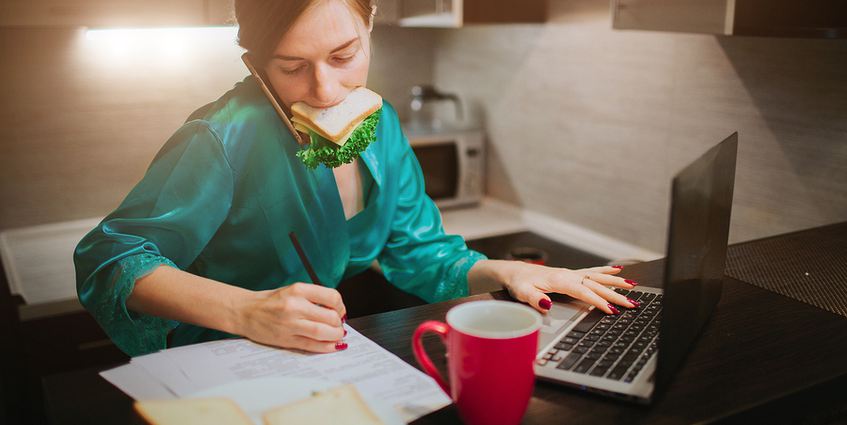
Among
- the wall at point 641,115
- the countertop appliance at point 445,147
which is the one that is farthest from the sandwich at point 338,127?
the countertop appliance at point 445,147

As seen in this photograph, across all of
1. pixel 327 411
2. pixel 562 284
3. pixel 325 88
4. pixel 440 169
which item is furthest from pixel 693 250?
pixel 440 169

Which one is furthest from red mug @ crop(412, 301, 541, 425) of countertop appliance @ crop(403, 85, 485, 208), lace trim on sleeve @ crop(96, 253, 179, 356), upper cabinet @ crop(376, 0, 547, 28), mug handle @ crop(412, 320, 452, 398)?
countertop appliance @ crop(403, 85, 485, 208)

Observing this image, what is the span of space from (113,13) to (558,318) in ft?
3.41

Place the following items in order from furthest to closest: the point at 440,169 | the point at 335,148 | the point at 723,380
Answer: the point at 440,169 < the point at 335,148 < the point at 723,380

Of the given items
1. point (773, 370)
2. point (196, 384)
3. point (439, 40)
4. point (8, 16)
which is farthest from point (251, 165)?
point (439, 40)

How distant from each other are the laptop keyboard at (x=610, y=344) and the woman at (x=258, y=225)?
0.03 meters

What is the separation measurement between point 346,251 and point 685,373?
2.02 feet

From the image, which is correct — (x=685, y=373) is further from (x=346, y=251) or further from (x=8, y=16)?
(x=8, y=16)

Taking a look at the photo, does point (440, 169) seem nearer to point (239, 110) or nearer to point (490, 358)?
point (239, 110)

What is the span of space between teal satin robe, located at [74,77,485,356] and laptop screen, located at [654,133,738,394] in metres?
0.43

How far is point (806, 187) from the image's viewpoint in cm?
156

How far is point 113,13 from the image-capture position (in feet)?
4.59

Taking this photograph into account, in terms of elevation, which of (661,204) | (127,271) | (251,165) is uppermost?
(251,165)

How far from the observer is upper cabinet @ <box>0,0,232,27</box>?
43.5 inches
